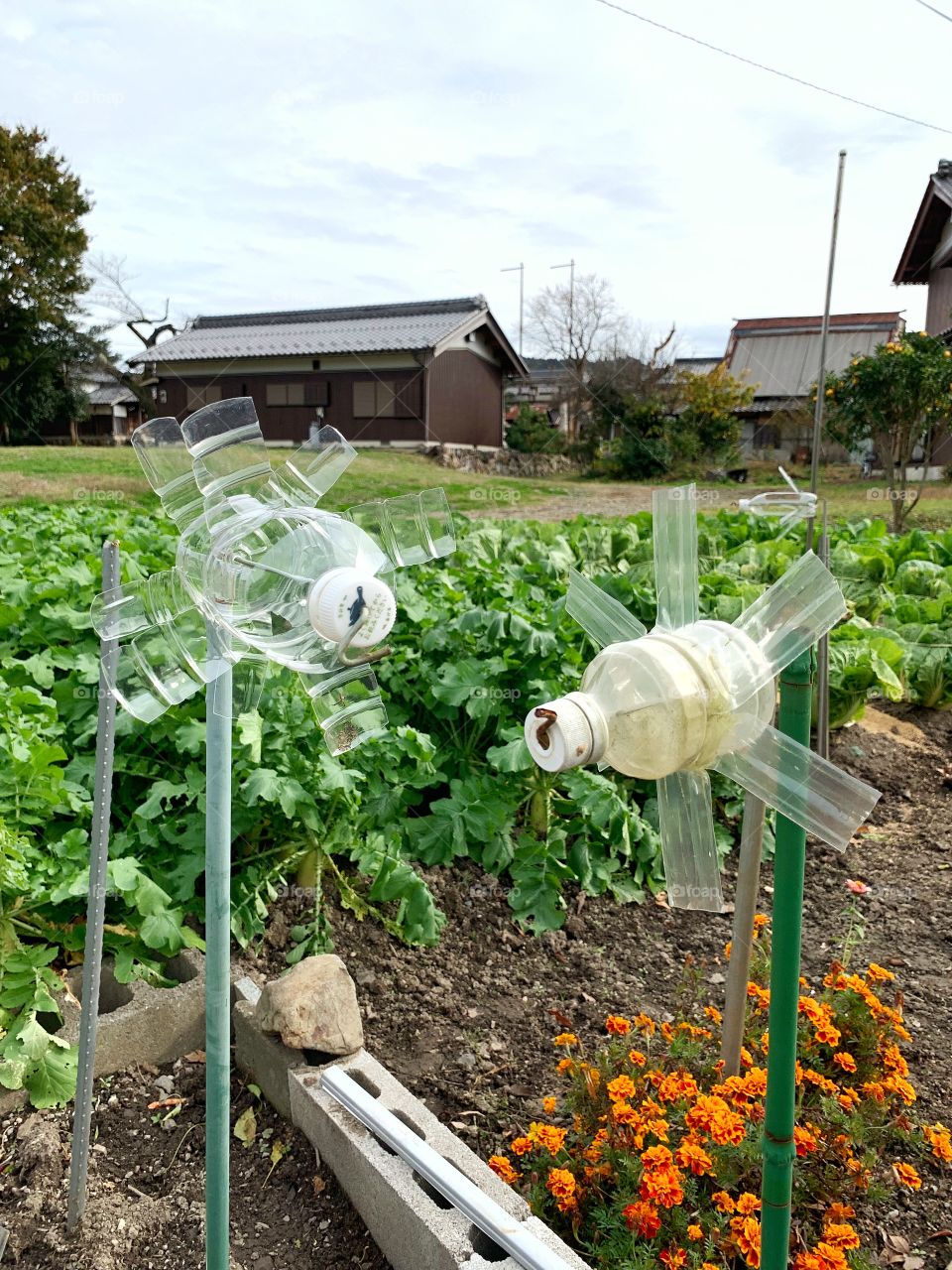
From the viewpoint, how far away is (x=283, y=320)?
91.0ft

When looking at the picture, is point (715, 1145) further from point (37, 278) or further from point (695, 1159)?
point (37, 278)

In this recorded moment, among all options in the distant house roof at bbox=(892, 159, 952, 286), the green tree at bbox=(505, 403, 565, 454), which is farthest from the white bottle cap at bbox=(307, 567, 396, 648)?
the green tree at bbox=(505, 403, 565, 454)

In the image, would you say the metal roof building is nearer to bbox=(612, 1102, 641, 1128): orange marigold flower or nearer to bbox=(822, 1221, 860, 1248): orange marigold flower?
bbox=(612, 1102, 641, 1128): orange marigold flower

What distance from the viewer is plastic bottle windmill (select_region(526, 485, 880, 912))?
2.48 ft

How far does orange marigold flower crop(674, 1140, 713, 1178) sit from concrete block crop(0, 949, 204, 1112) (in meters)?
1.23

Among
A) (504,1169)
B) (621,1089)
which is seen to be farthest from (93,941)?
(621,1089)

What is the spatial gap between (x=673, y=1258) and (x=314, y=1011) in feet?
2.86

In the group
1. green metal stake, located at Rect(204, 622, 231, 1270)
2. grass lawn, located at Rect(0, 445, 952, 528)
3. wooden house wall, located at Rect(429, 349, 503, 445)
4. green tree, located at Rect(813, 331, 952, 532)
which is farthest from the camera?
wooden house wall, located at Rect(429, 349, 503, 445)

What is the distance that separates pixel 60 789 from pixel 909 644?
14.6ft

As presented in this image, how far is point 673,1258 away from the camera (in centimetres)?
172

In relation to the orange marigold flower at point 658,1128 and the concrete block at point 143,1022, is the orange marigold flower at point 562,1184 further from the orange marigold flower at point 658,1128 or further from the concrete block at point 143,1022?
the concrete block at point 143,1022

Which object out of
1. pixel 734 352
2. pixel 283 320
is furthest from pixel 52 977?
pixel 734 352

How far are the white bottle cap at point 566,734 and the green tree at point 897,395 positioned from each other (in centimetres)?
1301

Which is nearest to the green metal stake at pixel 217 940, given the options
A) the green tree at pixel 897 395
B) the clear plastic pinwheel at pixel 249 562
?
the clear plastic pinwheel at pixel 249 562
